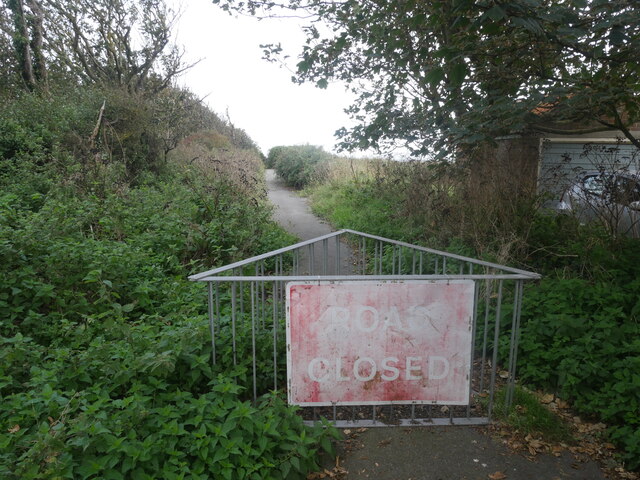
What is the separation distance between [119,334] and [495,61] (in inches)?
172

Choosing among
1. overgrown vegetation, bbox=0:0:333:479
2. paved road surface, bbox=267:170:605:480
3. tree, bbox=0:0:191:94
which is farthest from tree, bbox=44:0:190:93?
paved road surface, bbox=267:170:605:480

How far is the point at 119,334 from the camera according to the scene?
3605 mm

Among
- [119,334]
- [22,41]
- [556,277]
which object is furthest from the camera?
[22,41]

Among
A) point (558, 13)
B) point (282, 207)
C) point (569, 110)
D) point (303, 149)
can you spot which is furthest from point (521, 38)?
point (303, 149)

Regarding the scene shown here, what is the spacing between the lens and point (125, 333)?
11.4ft

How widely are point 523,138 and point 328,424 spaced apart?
6358 mm

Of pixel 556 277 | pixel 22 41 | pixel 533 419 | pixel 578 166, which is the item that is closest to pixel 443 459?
pixel 533 419

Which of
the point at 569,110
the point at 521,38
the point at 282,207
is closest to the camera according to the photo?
the point at 521,38

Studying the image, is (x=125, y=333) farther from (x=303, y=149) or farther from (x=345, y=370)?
(x=303, y=149)

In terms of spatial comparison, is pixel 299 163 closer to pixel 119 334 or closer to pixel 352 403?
pixel 119 334

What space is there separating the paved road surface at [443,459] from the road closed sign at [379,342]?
30 centimetres

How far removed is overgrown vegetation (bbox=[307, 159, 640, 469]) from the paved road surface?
1.79 ft

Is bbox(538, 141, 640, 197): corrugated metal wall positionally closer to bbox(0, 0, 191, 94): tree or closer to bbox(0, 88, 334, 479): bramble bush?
bbox(0, 88, 334, 479): bramble bush

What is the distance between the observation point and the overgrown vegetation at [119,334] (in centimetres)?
255
